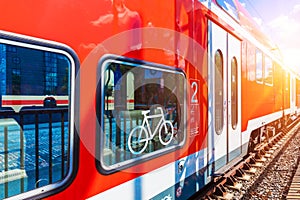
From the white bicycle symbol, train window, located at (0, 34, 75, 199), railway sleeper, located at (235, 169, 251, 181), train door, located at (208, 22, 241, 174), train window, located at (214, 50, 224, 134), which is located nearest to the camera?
train window, located at (0, 34, 75, 199)

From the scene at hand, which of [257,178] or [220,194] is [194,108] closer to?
[220,194]

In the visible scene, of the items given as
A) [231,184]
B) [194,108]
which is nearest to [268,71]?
[231,184]

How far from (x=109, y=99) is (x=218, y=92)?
262 centimetres

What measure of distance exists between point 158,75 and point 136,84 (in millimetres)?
303

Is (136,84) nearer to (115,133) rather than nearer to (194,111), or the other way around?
(115,133)

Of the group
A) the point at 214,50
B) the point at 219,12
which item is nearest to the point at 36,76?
the point at 214,50

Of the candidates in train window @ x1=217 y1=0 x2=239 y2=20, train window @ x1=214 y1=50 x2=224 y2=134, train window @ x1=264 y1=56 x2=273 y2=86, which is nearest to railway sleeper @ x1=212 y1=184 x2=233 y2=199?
train window @ x1=214 y1=50 x2=224 y2=134

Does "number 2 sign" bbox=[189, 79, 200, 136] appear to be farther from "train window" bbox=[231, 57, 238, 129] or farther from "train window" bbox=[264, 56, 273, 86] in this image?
"train window" bbox=[264, 56, 273, 86]

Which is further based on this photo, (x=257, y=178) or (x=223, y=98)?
(x=257, y=178)

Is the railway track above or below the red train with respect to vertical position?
below

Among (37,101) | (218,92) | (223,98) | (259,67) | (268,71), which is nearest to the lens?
(37,101)

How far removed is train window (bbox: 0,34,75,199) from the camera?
1764mm

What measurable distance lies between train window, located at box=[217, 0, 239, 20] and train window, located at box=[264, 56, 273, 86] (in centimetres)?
281

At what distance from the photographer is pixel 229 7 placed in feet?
17.5
